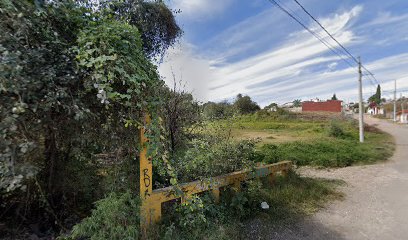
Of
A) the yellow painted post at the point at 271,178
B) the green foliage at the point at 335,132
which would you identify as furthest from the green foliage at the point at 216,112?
the green foliage at the point at 335,132

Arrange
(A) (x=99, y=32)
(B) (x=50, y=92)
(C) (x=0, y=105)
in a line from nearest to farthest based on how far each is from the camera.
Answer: (C) (x=0, y=105), (B) (x=50, y=92), (A) (x=99, y=32)

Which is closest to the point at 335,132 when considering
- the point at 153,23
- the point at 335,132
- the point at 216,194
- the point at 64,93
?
the point at 335,132

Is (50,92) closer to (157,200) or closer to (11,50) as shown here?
(11,50)

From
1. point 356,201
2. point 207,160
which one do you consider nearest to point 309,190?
point 356,201

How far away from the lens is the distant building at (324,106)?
59250 millimetres

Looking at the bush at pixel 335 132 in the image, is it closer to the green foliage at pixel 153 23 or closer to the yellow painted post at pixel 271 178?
the yellow painted post at pixel 271 178

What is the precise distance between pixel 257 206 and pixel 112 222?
8.93 feet

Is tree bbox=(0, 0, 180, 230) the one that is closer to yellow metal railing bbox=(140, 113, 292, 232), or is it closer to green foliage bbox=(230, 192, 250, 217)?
yellow metal railing bbox=(140, 113, 292, 232)

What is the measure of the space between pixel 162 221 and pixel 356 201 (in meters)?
4.41

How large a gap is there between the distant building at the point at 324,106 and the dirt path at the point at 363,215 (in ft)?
181

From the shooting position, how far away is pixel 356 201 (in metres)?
5.78

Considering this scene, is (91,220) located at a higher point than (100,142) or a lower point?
lower

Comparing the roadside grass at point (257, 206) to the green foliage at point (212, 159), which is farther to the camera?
the green foliage at point (212, 159)

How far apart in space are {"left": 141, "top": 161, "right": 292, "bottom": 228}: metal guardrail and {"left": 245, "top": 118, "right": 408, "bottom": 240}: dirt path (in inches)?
39.5
